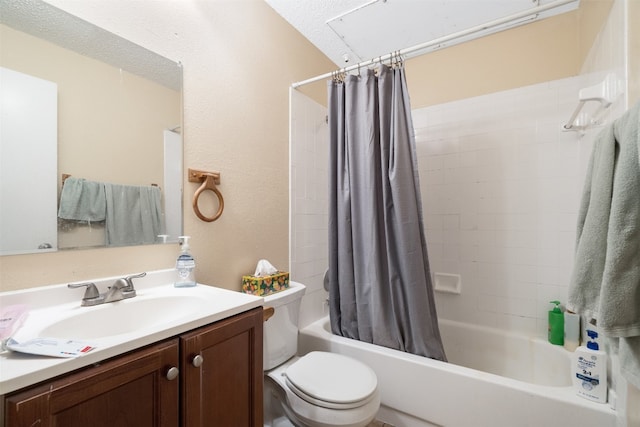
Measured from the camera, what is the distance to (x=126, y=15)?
1.08 metres

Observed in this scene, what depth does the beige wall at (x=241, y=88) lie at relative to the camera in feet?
3.46

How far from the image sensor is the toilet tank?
132cm

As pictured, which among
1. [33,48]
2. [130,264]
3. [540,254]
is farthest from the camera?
[540,254]

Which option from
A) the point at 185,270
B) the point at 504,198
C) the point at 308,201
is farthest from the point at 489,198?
the point at 185,270

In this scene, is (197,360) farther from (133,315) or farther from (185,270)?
(185,270)

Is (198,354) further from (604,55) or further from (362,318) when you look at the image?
(604,55)

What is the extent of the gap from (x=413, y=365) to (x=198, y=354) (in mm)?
1096

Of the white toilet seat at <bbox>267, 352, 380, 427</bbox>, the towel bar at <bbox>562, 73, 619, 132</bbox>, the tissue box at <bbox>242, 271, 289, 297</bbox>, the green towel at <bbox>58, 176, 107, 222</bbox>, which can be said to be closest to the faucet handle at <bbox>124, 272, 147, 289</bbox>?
the green towel at <bbox>58, 176, 107, 222</bbox>

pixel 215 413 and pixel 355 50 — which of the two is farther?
pixel 355 50

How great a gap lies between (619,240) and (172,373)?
117 centimetres

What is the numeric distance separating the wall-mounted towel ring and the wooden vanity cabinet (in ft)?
1.87

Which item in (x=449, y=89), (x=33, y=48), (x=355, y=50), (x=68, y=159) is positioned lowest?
(x=68, y=159)

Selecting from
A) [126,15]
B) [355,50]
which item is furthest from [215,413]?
[355,50]

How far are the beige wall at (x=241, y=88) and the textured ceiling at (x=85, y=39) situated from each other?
42mm
